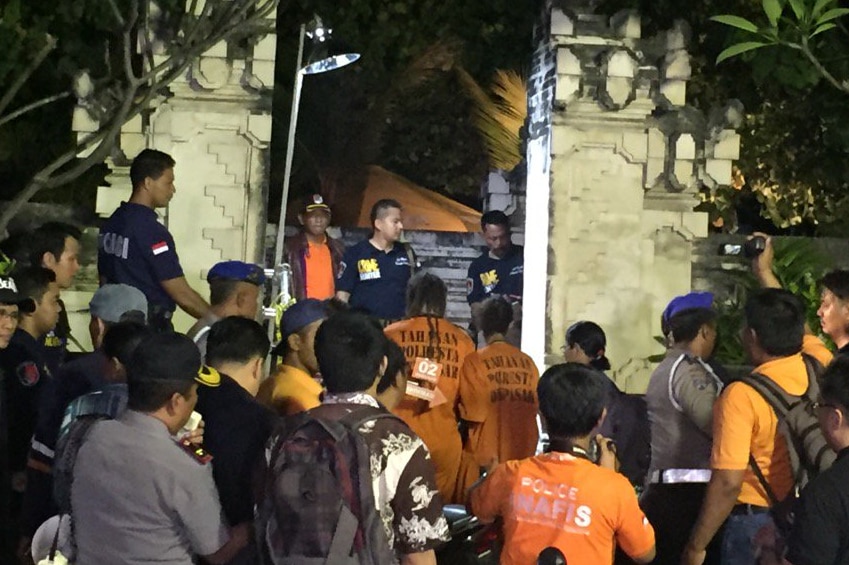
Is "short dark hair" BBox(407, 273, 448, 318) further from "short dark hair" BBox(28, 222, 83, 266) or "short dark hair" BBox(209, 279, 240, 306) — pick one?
"short dark hair" BBox(28, 222, 83, 266)

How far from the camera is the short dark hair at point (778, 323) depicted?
5059 mm

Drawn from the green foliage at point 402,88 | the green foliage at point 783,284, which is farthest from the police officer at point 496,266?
the green foliage at point 402,88

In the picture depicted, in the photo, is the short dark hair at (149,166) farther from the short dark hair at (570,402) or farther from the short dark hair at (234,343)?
the short dark hair at (570,402)

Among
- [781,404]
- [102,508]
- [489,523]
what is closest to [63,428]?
[102,508]

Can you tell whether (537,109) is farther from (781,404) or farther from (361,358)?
(361,358)

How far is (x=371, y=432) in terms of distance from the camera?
12.9ft

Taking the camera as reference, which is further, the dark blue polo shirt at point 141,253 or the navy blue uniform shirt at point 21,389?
the dark blue polo shirt at point 141,253

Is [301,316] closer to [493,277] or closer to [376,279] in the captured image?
[376,279]

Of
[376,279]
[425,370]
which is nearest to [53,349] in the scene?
[425,370]

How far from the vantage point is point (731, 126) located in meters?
11.2

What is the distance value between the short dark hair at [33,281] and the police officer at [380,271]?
3201 mm

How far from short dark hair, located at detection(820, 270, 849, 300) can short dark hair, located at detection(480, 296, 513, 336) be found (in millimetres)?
1848

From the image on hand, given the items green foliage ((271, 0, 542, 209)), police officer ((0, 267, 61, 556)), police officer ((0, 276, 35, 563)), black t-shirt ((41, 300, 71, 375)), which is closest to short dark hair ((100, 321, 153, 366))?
police officer ((0, 276, 35, 563))

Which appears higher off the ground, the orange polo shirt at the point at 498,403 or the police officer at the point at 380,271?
the police officer at the point at 380,271
